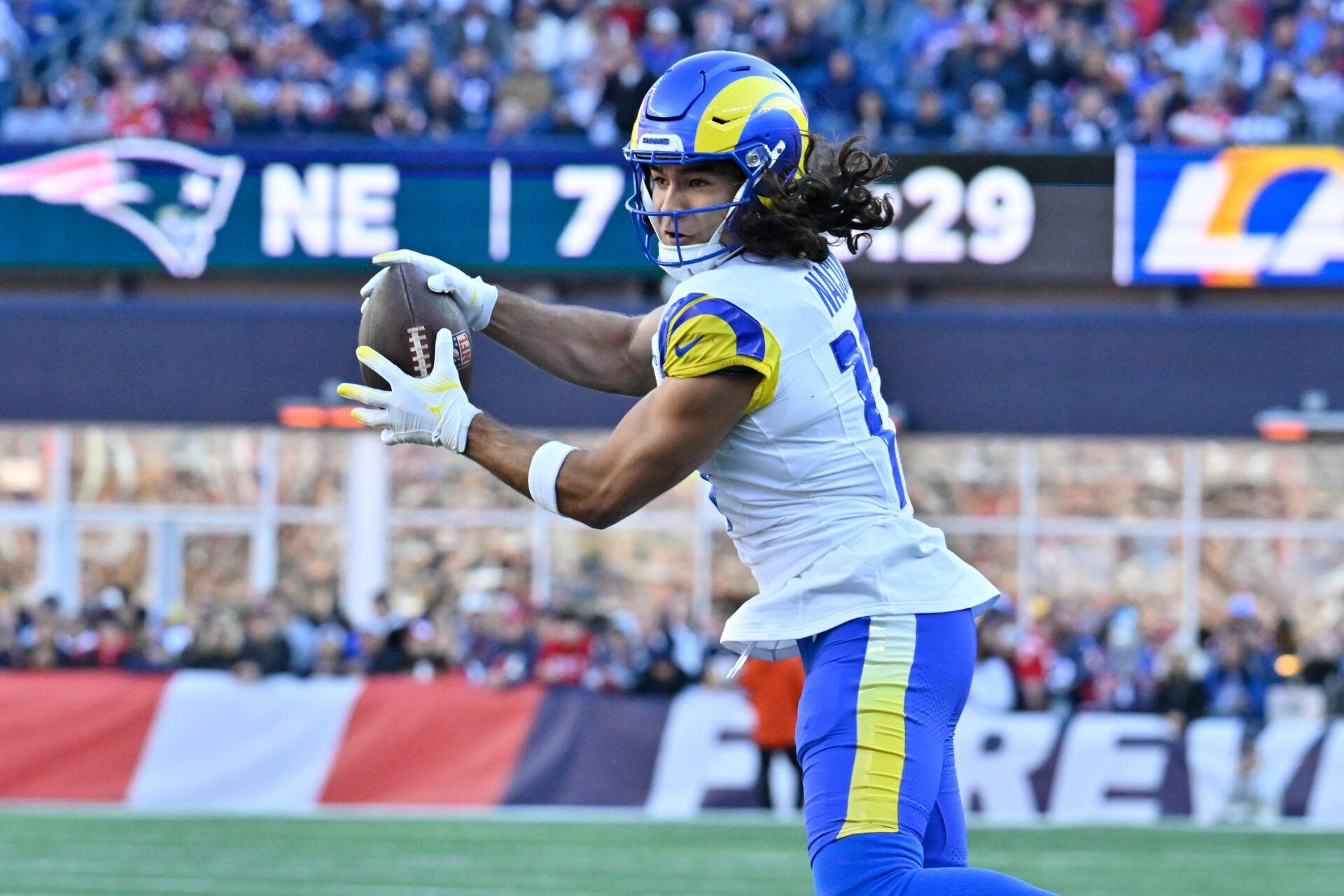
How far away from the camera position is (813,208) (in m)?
3.67

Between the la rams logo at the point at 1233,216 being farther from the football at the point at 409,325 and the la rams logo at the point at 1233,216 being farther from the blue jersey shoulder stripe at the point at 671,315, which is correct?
the blue jersey shoulder stripe at the point at 671,315

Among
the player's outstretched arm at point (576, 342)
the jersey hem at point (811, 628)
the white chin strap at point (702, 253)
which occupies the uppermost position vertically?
the white chin strap at point (702, 253)

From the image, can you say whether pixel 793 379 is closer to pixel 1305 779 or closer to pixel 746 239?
pixel 746 239

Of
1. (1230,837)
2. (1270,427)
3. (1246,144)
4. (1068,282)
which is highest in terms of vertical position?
(1246,144)

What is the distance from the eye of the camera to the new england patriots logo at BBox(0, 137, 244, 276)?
1505cm

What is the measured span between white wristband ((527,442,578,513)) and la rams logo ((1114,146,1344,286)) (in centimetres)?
1149

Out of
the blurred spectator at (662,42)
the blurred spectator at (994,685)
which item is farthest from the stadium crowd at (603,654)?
the blurred spectator at (662,42)

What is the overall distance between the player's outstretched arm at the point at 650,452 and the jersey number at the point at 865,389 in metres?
0.22

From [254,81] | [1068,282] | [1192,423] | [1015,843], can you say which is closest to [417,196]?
[254,81]

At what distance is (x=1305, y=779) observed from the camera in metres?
11.4

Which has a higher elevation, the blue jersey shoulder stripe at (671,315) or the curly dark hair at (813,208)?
the curly dark hair at (813,208)

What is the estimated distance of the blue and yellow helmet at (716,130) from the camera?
11.9ft

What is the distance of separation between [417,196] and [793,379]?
38.4 feet

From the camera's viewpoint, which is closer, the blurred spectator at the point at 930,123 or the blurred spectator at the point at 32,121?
the blurred spectator at the point at 930,123
